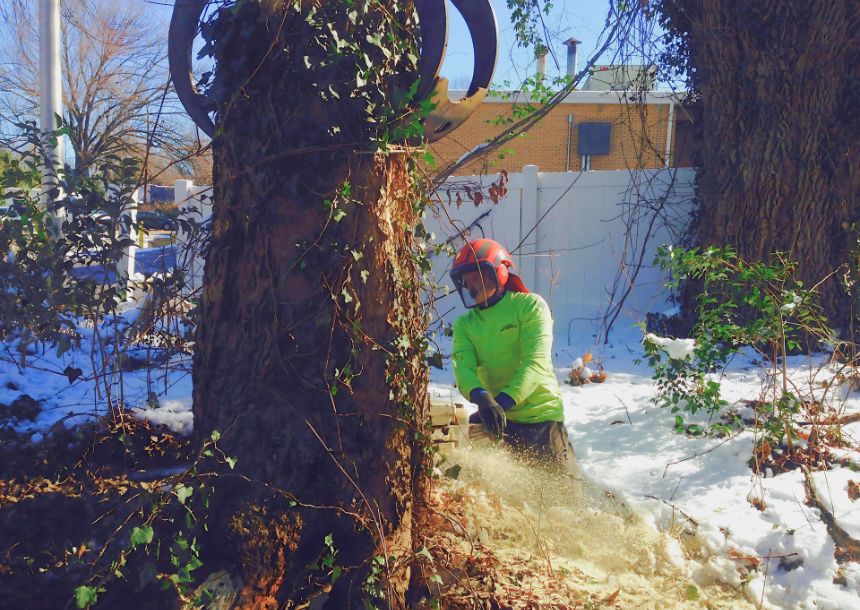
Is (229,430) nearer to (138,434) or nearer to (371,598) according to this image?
(371,598)

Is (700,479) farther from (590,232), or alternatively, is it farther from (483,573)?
(590,232)

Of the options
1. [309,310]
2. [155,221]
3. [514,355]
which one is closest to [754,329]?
[514,355]

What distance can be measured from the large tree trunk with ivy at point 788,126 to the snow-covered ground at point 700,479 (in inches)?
69.5

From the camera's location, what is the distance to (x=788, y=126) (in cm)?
698

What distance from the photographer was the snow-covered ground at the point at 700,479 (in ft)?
11.8

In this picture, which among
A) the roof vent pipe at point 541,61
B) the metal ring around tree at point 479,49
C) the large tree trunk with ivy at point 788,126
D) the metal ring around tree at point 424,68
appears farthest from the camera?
the roof vent pipe at point 541,61

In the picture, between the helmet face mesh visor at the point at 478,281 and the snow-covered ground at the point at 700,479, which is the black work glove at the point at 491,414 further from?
the snow-covered ground at the point at 700,479

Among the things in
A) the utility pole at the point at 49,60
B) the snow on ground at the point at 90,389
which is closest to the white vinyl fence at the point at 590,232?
the snow on ground at the point at 90,389

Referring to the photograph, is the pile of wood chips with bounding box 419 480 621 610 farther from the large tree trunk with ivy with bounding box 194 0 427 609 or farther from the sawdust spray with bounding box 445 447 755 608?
the large tree trunk with ivy with bounding box 194 0 427 609

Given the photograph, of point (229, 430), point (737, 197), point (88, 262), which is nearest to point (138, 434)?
point (88, 262)

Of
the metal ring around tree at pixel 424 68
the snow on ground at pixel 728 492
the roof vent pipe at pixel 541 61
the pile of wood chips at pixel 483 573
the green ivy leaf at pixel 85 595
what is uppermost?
the roof vent pipe at pixel 541 61

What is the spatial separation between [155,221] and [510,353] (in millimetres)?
2175

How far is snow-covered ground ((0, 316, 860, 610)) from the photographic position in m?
3.60

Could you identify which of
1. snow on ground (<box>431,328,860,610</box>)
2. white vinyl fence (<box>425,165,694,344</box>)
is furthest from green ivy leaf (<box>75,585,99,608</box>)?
white vinyl fence (<box>425,165,694,344</box>)
